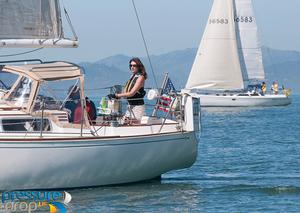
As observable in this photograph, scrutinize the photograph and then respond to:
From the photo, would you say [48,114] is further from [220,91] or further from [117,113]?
[220,91]

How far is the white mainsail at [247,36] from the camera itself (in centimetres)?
6562

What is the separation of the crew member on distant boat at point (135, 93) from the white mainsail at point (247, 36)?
48747 mm

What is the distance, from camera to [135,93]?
17.1 m

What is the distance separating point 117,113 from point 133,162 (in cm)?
116

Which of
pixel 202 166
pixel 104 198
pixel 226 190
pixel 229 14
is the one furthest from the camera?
pixel 229 14

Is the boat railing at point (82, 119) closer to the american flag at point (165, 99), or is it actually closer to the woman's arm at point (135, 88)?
the american flag at point (165, 99)

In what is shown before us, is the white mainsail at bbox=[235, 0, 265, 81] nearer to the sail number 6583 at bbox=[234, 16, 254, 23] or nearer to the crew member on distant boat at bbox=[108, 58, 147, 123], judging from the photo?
the sail number 6583 at bbox=[234, 16, 254, 23]

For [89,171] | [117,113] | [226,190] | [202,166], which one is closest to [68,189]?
[89,171]

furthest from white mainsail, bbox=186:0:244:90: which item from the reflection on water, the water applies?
the reflection on water

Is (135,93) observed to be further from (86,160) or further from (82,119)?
(86,160)

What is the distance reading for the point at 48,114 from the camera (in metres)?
16.1

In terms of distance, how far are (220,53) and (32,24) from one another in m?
46.6

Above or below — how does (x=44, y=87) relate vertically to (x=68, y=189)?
above

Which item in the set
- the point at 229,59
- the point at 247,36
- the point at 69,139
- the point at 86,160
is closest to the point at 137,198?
the point at 86,160
